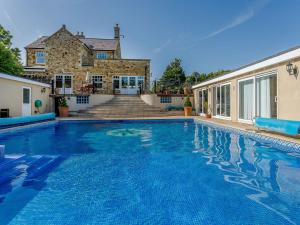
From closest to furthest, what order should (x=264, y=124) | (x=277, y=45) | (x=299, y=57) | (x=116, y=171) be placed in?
(x=116, y=171) < (x=299, y=57) < (x=264, y=124) < (x=277, y=45)

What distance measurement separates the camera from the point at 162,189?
362 centimetres

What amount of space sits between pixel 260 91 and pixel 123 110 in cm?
1085

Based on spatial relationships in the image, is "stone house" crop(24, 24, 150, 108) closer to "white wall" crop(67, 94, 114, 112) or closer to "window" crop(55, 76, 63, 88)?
"window" crop(55, 76, 63, 88)

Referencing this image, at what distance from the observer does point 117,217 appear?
2.73m

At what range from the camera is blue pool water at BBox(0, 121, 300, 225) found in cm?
273

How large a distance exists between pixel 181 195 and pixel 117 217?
1125mm

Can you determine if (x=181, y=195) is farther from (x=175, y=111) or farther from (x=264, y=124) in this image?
(x=175, y=111)

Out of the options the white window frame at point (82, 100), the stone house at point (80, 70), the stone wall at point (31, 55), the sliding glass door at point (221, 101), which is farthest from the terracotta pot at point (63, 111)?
the stone wall at point (31, 55)

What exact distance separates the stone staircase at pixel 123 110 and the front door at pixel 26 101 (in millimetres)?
3426

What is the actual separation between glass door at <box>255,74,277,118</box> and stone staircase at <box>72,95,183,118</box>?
8.27 metres

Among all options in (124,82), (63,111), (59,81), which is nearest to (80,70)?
(59,81)

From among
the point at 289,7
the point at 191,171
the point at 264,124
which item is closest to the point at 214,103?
the point at 264,124

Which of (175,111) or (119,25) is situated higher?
(119,25)

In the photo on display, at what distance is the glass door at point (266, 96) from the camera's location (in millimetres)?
8926
